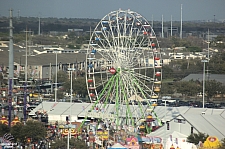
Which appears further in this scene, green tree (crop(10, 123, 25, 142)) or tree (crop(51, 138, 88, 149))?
green tree (crop(10, 123, 25, 142))

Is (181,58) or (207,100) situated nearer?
(207,100)

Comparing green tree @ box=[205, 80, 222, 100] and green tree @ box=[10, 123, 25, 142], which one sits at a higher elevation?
green tree @ box=[205, 80, 222, 100]

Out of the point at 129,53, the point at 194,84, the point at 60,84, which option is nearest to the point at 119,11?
the point at 129,53

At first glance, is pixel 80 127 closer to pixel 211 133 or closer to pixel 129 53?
pixel 129 53

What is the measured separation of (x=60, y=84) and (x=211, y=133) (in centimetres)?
2205

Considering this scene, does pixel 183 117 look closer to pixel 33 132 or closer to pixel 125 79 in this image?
pixel 125 79

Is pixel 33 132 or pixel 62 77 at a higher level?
pixel 62 77

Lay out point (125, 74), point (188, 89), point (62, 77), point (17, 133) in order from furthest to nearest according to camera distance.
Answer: point (62, 77)
point (188, 89)
point (125, 74)
point (17, 133)

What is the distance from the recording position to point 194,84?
39250 mm

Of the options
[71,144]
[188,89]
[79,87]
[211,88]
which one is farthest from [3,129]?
[188,89]

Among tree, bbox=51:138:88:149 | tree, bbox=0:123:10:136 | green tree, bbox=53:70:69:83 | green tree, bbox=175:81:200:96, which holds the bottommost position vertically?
tree, bbox=51:138:88:149

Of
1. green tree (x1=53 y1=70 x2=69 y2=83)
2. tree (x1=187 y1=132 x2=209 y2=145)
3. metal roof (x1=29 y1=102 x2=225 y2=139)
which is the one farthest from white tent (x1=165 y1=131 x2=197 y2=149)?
green tree (x1=53 y1=70 x2=69 y2=83)

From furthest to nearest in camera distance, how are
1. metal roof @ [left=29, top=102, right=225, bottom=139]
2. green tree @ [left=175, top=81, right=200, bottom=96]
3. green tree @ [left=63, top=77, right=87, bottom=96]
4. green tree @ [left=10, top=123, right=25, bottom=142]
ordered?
green tree @ [left=175, top=81, right=200, bottom=96] < green tree @ [left=63, top=77, right=87, bottom=96] < metal roof @ [left=29, top=102, right=225, bottom=139] < green tree @ [left=10, top=123, right=25, bottom=142]

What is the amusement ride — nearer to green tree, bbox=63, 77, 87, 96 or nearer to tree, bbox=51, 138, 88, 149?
tree, bbox=51, 138, 88, 149
